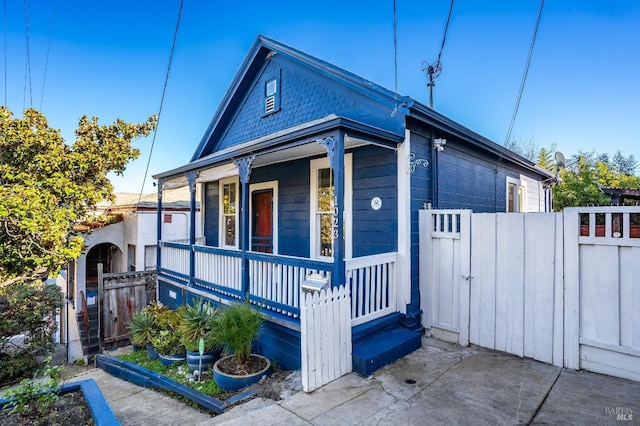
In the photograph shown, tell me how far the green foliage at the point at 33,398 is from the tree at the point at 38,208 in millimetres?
5645

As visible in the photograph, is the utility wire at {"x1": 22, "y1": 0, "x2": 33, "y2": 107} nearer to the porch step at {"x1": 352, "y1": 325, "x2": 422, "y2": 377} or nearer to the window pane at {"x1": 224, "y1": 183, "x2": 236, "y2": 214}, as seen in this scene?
the window pane at {"x1": 224, "y1": 183, "x2": 236, "y2": 214}

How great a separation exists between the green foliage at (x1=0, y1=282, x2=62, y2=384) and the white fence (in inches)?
327

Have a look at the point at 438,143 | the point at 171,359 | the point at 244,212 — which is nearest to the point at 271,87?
the point at 244,212

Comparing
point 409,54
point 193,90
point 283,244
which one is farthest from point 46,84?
point 409,54

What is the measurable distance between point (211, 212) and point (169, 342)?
192 inches

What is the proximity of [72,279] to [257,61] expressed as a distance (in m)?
11.9

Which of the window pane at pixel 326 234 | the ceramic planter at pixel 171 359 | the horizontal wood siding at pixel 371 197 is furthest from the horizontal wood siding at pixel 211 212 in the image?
the horizontal wood siding at pixel 371 197

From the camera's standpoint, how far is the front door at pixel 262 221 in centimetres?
826

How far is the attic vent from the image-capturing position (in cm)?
789

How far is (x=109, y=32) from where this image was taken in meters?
11.6

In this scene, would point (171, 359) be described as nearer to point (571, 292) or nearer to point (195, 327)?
point (195, 327)

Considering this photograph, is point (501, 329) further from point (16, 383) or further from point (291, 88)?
point (16, 383)

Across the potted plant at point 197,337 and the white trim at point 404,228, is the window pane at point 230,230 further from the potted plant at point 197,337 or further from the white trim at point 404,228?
the white trim at point 404,228

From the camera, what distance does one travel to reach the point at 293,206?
7.41 m
